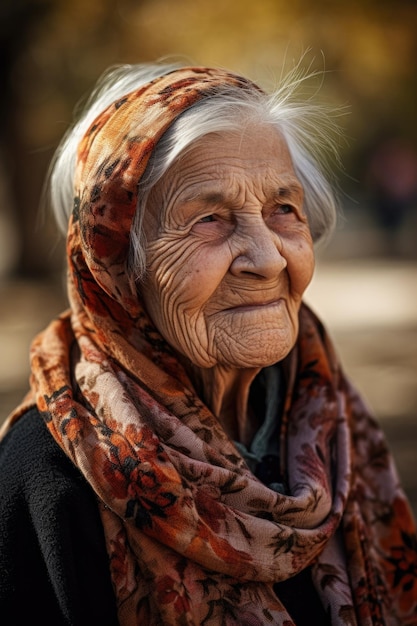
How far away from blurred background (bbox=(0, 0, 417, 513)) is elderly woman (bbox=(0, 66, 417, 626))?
47 cm

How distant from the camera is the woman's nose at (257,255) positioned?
205 centimetres

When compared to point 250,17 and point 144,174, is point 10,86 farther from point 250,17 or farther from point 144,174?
point 144,174

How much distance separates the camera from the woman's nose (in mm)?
2055

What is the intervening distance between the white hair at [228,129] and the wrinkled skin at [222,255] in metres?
0.04

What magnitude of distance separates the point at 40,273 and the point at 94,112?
13.4 metres

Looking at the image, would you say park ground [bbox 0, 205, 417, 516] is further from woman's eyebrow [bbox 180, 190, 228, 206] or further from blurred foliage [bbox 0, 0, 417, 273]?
woman's eyebrow [bbox 180, 190, 228, 206]

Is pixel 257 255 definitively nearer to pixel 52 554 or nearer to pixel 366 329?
pixel 52 554

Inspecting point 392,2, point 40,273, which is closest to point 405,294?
point 40,273

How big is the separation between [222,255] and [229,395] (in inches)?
19.2

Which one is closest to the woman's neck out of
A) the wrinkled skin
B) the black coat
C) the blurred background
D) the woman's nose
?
the wrinkled skin

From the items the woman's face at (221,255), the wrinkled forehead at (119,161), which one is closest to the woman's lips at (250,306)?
the woman's face at (221,255)

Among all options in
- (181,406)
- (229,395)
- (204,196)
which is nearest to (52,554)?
(181,406)

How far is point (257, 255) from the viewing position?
206 cm

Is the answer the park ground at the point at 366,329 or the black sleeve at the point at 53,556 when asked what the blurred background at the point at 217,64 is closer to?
the park ground at the point at 366,329
